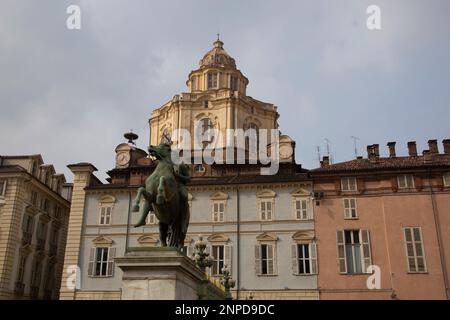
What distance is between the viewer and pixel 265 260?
3550cm

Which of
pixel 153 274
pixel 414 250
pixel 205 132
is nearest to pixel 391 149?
pixel 414 250

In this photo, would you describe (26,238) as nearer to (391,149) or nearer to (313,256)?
(313,256)

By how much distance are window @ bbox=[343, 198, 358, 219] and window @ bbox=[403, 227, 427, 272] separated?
3.59 metres

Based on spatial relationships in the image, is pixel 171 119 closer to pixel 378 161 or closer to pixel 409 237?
pixel 378 161

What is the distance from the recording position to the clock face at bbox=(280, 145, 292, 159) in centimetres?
4281

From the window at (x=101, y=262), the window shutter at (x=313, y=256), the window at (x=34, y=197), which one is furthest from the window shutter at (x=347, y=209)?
the window at (x=34, y=197)

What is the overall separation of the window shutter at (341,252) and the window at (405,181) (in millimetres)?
5464

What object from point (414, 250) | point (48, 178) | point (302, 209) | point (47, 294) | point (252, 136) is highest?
point (252, 136)

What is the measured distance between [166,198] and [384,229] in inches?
1074

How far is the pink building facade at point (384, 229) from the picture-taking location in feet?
110

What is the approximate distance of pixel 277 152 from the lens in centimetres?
4444

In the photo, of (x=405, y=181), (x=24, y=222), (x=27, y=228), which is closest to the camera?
(x=405, y=181)
